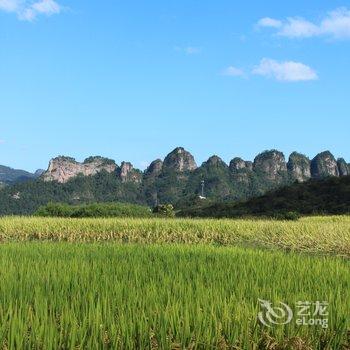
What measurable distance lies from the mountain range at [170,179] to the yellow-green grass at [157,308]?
4631 inches

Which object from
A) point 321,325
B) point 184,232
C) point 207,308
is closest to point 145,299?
point 207,308

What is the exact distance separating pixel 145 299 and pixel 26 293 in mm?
1297

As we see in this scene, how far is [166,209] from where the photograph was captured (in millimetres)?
49938

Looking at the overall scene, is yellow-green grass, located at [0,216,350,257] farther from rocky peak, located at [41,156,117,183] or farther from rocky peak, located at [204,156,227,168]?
rocky peak, located at [41,156,117,183]

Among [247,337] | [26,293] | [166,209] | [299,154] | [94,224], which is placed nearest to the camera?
[247,337]

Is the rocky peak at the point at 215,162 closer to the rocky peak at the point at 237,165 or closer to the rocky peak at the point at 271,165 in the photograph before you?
the rocky peak at the point at 237,165

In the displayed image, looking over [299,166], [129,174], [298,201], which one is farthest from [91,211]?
[299,166]

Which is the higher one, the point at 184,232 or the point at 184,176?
the point at 184,176

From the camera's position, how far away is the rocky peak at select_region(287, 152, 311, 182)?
5335 inches

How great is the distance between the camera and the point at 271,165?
136000mm

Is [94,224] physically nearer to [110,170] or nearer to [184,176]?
[184,176]

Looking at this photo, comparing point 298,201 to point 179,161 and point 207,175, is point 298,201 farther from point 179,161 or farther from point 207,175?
point 179,161

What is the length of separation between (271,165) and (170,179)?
85.2 feet

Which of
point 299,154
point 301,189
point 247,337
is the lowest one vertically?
point 247,337
